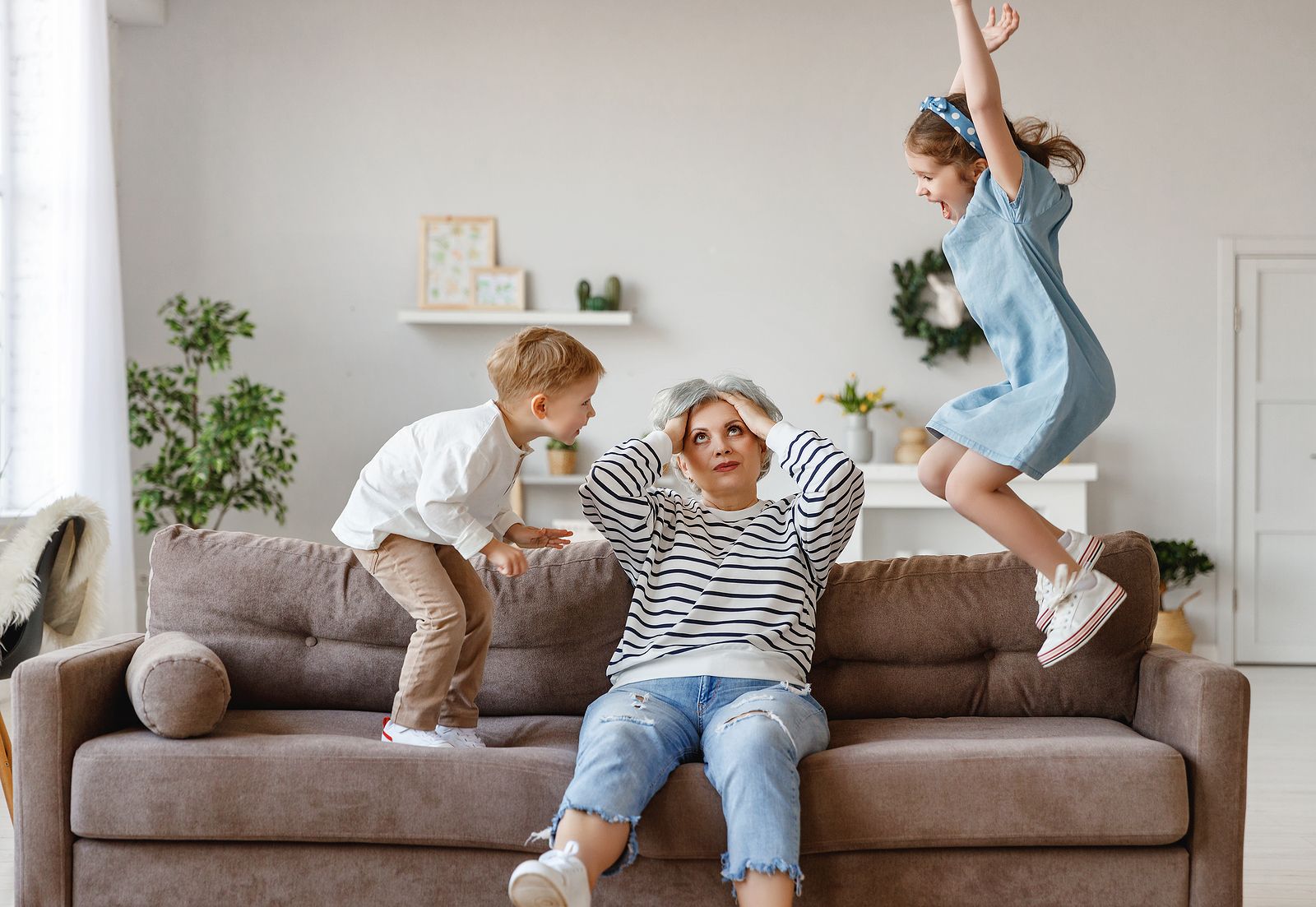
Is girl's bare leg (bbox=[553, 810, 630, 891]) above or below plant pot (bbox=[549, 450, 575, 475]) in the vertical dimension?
below

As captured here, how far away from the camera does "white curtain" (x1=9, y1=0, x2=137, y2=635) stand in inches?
179

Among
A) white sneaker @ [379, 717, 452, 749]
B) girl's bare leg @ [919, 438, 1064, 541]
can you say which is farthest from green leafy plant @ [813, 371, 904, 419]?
white sneaker @ [379, 717, 452, 749]

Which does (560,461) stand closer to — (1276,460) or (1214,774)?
(1276,460)

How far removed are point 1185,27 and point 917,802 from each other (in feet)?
16.0

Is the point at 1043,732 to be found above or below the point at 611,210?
below

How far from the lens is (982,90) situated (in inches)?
73.9

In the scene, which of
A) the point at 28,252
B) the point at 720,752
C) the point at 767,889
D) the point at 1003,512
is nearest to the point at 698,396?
the point at 1003,512

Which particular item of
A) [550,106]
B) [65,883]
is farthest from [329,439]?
[65,883]

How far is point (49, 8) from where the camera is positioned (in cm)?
464

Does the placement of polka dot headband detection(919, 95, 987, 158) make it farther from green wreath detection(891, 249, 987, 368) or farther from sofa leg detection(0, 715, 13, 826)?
green wreath detection(891, 249, 987, 368)

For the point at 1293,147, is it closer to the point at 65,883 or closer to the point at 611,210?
the point at 611,210

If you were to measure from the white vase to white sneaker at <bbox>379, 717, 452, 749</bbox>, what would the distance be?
3513 mm

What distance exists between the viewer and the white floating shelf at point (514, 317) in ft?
17.2

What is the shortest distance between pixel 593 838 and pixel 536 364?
0.89 m
